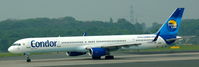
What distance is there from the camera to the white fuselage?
174 feet

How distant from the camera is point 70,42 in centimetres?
5462

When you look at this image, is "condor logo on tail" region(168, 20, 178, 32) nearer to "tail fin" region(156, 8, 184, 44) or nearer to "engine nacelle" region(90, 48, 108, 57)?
"tail fin" region(156, 8, 184, 44)

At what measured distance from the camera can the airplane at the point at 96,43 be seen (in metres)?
53.2

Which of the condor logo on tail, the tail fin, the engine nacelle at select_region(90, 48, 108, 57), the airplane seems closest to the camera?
the engine nacelle at select_region(90, 48, 108, 57)

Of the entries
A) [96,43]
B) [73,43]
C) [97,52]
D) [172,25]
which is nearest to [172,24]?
[172,25]

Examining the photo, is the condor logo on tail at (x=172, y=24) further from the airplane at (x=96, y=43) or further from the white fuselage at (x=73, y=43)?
the white fuselage at (x=73, y=43)

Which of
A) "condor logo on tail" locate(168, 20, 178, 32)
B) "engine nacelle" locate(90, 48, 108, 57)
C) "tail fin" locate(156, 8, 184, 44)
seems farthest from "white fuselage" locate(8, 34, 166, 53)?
"condor logo on tail" locate(168, 20, 178, 32)

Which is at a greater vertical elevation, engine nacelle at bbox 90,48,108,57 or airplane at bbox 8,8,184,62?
airplane at bbox 8,8,184,62

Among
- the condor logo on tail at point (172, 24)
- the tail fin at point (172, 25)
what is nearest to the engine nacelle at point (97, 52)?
the tail fin at point (172, 25)

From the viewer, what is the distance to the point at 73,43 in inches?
2154

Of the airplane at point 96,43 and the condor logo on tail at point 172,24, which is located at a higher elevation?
the condor logo on tail at point 172,24

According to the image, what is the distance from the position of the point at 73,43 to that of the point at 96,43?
125 inches

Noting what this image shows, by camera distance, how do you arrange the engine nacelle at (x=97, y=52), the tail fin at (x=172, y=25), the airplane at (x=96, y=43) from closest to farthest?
the engine nacelle at (x=97, y=52) → the airplane at (x=96, y=43) → the tail fin at (x=172, y=25)

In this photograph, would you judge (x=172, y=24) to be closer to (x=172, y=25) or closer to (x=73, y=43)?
(x=172, y=25)
